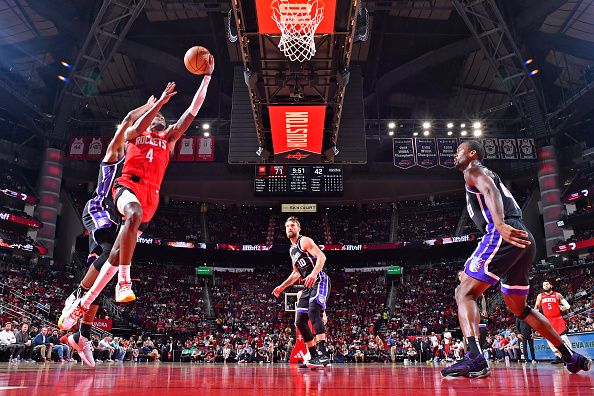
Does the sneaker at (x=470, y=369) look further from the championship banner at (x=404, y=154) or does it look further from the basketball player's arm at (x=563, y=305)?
the championship banner at (x=404, y=154)

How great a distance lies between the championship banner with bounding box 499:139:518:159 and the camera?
2200cm

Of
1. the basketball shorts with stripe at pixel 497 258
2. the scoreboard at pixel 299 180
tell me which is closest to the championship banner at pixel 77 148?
the scoreboard at pixel 299 180

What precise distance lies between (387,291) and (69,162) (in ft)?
63.3

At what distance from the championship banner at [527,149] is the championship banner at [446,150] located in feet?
10.9

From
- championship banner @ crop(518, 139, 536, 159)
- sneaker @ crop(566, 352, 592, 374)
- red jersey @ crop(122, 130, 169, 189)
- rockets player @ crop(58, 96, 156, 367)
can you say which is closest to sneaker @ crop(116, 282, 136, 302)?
Answer: rockets player @ crop(58, 96, 156, 367)

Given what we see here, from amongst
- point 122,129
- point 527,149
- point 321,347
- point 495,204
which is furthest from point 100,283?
point 527,149

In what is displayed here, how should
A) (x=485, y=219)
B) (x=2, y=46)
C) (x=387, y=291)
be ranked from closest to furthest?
(x=485, y=219) → (x=2, y=46) → (x=387, y=291)

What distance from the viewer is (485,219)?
3861 millimetres

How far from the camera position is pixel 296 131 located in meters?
16.7

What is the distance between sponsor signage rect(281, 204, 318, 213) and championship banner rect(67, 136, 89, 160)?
1153 cm

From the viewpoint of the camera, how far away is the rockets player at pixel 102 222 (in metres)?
4.39

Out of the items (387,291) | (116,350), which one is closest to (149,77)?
(116,350)

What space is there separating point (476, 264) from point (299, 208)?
24.6 metres

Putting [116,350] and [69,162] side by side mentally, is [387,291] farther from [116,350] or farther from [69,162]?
[69,162]
